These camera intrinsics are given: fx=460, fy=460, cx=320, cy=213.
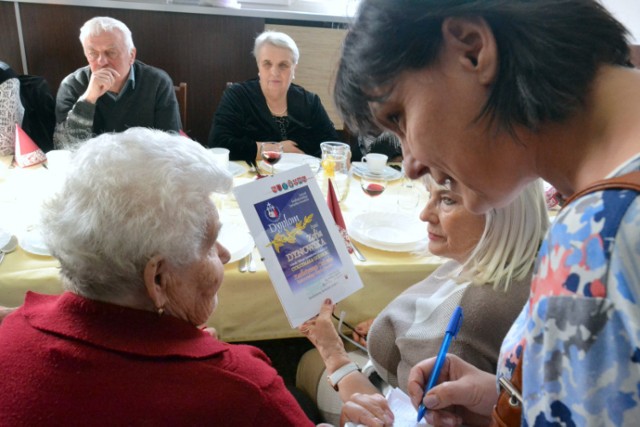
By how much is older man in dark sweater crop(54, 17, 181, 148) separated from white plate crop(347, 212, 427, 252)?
1810mm

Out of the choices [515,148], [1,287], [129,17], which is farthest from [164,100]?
[515,148]

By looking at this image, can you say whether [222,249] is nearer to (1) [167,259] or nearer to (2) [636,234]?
(1) [167,259]

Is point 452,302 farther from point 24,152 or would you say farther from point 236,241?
point 24,152

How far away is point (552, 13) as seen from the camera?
1.81ft

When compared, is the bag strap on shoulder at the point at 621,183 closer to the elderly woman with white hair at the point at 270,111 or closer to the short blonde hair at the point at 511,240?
the short blonde hair at the point at 511,240

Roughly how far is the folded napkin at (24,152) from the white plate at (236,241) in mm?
1057

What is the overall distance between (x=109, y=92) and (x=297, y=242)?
2.27 meters

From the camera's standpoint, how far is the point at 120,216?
86cm

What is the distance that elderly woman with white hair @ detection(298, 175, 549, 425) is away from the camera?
1157 mm

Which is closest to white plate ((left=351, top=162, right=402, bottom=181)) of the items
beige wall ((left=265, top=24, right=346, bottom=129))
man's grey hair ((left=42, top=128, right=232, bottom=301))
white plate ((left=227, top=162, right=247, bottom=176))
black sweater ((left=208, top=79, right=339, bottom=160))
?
white plate ((left=227, top=162, right=247, bottom=176))

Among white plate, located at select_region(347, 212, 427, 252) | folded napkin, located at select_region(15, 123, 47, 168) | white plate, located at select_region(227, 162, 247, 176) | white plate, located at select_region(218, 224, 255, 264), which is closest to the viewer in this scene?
white plate, located at select_region(218, 224, 255, 264)

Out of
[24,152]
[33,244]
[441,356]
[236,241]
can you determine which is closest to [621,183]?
[441,356]

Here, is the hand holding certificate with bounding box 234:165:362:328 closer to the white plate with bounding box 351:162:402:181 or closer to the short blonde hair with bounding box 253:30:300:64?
the white plate with bounding box 351:162:402:181

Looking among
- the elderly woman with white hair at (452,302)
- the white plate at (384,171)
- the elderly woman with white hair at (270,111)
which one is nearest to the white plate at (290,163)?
the white plate at (384,171)
